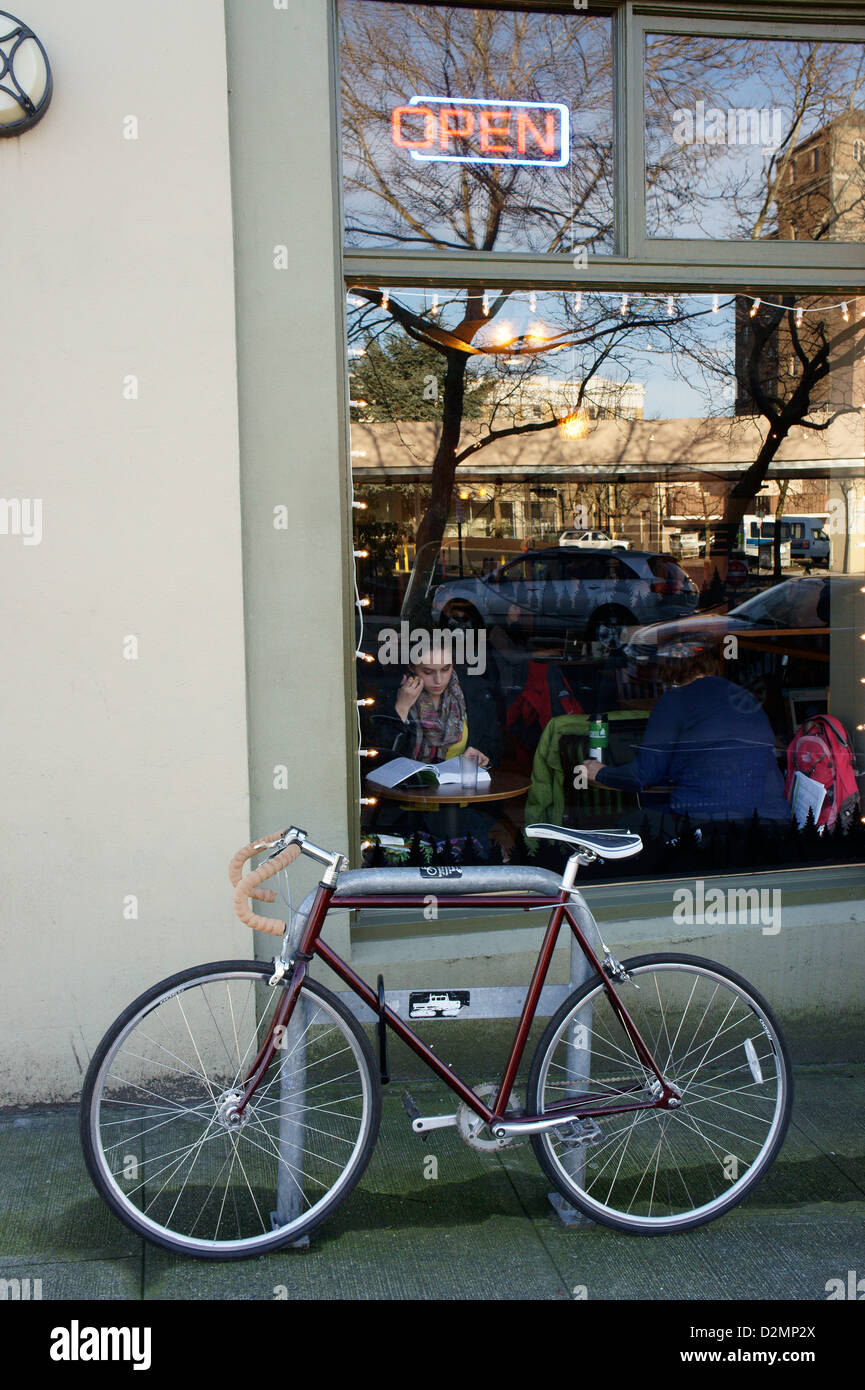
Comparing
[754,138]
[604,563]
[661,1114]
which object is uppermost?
[754,138]

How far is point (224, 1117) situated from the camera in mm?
2809

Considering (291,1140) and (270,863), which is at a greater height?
(270,863)

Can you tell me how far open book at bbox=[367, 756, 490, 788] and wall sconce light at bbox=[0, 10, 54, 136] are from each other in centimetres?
252

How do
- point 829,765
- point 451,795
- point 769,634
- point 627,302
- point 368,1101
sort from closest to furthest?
point 368,1101 < point 451,795 < point 829,765 < point 627,302 < point 769,634

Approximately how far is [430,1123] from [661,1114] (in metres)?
0.84

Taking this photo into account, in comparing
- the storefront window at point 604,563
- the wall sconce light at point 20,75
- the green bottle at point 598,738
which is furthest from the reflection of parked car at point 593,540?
the wall sconce light at point 20,75

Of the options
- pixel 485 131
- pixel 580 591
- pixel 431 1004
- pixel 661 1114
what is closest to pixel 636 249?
pixel 485 131

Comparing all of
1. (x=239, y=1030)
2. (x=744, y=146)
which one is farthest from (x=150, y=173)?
(x=239, y=1030)

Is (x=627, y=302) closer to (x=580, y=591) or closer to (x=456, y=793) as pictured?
(x=456, y=793)

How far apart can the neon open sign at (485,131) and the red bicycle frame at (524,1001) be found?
2771mm

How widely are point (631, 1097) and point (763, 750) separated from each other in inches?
92.2

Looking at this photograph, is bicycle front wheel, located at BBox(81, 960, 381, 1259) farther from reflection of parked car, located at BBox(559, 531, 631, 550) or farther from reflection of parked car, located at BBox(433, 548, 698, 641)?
reflection of parked car, located at BBox(559, 531, 631, 550)

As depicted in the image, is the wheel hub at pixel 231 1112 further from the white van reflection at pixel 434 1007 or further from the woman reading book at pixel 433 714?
the woman reading book at pixel 433 714

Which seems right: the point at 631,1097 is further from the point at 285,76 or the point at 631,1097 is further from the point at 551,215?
the point at 285,76
